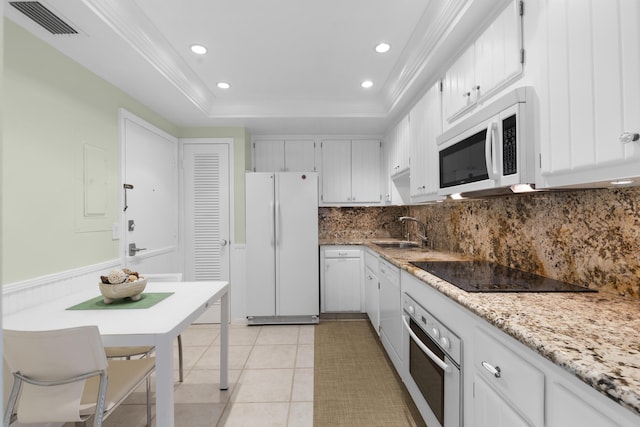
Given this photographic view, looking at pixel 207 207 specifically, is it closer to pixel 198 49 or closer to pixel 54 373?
pixel 198 49

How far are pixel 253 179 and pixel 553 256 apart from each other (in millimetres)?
2879

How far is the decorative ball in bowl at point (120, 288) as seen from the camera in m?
1.71

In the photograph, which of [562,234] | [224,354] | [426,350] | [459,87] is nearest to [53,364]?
[224,354]

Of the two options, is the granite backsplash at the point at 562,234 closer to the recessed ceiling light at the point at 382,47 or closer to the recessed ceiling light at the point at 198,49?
the recessed ceiling light at the point at 382,47

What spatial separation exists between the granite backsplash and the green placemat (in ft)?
6.98

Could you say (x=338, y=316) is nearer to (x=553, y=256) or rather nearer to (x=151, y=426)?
(x=151, y=426)

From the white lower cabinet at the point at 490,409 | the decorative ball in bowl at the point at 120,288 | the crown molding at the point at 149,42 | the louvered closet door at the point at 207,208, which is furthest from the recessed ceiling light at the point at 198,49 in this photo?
the white lower cabinet at the point at 490,409

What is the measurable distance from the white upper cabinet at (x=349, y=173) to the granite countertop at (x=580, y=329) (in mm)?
2771

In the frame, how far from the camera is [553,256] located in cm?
165

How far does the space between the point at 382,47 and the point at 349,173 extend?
1.93 metres

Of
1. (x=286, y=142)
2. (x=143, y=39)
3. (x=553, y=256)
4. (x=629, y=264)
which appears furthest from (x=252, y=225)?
(x=629, y=264)

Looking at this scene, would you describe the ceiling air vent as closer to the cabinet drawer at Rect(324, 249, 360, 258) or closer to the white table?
the white table

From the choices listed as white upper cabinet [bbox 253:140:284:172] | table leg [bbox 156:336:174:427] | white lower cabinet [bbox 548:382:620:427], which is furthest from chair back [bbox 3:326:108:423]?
white upper cabinet [bbox 253:140:284:172]

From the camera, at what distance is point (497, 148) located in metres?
1.50
